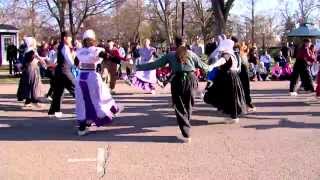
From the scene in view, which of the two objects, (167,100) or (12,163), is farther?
(167,100)

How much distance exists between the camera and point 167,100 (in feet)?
52.5

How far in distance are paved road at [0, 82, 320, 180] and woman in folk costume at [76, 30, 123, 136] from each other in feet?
0.95

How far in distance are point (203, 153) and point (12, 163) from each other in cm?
265

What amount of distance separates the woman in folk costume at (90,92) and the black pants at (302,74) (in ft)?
23.4

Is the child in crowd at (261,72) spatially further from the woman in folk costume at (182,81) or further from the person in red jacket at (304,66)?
the woman in folk costume at (182,81)

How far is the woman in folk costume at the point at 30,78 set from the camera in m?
14.0

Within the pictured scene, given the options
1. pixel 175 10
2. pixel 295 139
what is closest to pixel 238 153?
pixel 295 139

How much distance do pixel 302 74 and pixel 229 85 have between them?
5631mm

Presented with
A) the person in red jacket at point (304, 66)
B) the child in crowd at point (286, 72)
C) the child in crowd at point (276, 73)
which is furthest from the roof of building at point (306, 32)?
the person in red jacket at point (304, 66)

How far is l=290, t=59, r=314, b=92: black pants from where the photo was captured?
15.9m

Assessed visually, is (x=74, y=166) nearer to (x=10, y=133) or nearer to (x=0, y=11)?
(x=10, y=133)

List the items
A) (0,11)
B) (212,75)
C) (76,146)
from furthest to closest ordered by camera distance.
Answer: (0,11)
(212,75)
(76,146)

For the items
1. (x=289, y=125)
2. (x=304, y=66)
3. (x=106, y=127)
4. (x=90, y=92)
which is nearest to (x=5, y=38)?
(x=304, y=66)

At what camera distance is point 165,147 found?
358 inches
